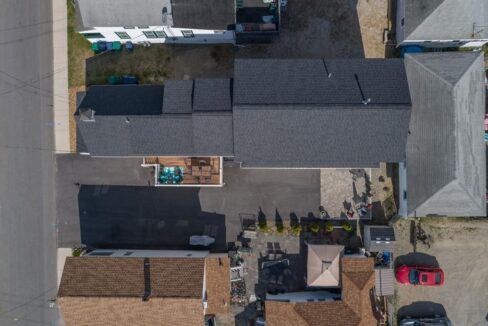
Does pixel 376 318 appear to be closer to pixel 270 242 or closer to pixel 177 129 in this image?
pixel 270 242

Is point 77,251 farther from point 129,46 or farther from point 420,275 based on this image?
point 420,275

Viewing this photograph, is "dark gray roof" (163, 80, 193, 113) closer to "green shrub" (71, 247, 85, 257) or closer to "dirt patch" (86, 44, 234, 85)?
"dirt patch" (86, 44, 234, 85)

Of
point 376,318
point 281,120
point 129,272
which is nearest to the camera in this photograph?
point 281,120

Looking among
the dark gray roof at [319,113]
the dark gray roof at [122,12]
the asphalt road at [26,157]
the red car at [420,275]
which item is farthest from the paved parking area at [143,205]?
the dark gray roof at [122,12]

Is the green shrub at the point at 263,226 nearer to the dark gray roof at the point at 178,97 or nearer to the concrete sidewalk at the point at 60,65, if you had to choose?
the dark gray roof at the point at 178,97

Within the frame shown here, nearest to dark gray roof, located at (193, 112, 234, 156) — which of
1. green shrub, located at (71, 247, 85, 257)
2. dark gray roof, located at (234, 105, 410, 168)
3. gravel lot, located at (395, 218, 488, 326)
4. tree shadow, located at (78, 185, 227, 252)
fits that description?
dark gray roof, located at (234, 105, 410, 168)

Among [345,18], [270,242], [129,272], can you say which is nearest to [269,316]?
[270,242]
